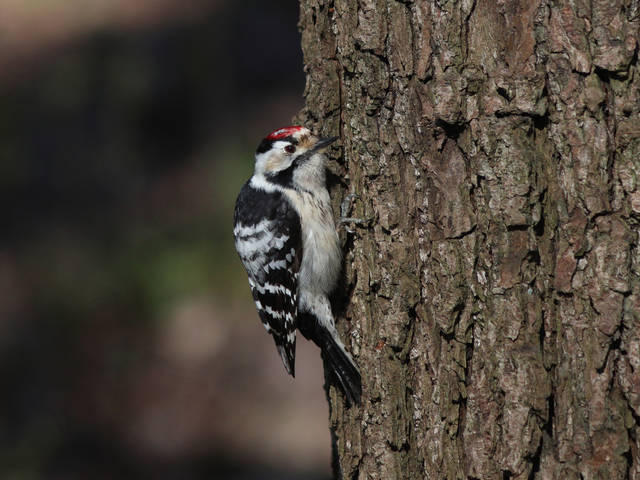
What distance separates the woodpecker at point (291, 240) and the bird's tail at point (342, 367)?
0.01 m

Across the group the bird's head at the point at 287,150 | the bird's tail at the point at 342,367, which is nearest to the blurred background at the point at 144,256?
the bird's head at the point at 287,150

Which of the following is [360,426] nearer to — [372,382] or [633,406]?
[372,382]

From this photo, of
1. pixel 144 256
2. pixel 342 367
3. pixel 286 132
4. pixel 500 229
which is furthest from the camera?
pixel 144 256

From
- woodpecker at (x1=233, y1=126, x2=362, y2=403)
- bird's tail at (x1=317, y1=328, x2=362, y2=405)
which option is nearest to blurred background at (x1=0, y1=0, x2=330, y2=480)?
woodpecker at (x1=233, y1=126, x2=362, y2=403)

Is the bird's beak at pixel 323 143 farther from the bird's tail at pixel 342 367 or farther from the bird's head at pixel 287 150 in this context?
the bird's tail at pixel 342 367

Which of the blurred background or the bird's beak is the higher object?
the bird's beak

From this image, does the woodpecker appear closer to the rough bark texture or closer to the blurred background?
the rough bark texture

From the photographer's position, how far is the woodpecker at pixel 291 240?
304 centimetres

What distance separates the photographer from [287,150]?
3.32 metres

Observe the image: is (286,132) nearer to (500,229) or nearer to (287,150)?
(287,150)

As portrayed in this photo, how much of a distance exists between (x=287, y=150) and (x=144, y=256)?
121 inches

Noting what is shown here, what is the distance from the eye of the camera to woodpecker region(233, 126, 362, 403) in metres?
3.04

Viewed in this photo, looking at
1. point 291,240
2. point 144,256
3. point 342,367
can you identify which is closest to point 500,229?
point 342,367

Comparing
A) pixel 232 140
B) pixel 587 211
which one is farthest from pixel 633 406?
pixel 232 140
